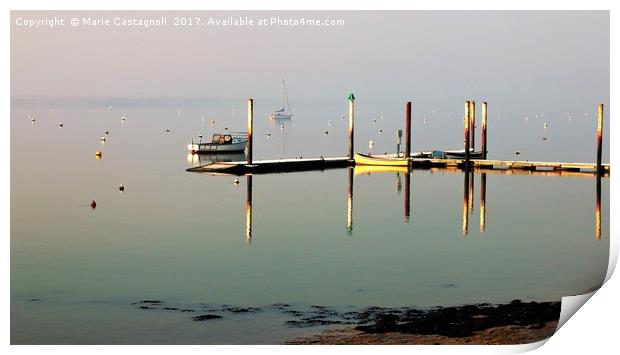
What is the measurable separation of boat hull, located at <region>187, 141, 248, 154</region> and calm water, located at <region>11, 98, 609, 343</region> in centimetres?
355

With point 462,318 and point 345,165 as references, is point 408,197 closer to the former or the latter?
point 345,165

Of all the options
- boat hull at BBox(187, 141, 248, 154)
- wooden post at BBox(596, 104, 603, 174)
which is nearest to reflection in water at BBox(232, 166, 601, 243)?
wooden post at BBox(596, 104, 603, 174)

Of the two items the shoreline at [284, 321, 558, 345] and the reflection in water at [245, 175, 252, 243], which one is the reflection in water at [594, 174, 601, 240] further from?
the shoreline at [284, 321, 558, 345]

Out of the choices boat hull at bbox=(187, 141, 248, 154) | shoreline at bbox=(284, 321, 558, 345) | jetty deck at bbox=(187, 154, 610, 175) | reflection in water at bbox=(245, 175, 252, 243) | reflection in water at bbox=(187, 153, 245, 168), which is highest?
boat hull at bbox=(187, 141, 248, 154)

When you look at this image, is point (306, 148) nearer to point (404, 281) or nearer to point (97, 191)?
point (97, 191)

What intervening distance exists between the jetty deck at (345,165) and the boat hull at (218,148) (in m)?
7.08

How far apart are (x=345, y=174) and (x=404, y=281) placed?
53.0ft

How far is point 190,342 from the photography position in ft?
44.9

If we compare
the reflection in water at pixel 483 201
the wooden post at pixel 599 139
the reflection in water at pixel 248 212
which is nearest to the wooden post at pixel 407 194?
the reflection in water at pixel 483 201

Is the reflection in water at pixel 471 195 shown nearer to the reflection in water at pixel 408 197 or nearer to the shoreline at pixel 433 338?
the reflection in water at pixel 408 197

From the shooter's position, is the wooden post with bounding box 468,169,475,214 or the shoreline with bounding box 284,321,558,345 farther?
the wooden post with bounding box 468,169,475,214

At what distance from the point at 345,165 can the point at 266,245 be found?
564 inches

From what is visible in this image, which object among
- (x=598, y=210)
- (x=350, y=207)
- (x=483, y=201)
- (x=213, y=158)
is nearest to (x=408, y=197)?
(x=483, y=201)

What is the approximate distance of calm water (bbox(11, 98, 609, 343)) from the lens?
15820mm
